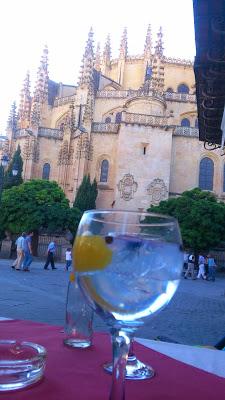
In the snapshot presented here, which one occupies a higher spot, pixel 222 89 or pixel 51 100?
pixel 51 100

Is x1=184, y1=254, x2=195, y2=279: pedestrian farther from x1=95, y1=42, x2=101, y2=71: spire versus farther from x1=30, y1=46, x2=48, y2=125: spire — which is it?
x1=95, y1=42, x2=101, y2=71: spire

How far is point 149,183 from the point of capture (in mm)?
33719

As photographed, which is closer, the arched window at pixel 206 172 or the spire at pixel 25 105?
the arched window at pixel 206 172

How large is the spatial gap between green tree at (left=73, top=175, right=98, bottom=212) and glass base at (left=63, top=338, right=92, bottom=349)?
3085cm

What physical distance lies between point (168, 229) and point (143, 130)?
33667 mm

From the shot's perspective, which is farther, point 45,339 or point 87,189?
point 87,189

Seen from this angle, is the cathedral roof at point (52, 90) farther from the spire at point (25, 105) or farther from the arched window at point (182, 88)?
the arched window at point (182, 88)

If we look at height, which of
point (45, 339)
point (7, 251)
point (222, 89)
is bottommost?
point (7, 251)

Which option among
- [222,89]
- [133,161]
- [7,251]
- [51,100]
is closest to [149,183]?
[133,161]

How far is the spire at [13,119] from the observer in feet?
136

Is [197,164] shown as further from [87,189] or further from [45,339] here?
[45,339]

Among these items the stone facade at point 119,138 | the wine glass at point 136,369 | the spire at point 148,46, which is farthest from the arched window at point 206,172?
the wine glass at point 136,369

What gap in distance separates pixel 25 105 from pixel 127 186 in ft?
60.2

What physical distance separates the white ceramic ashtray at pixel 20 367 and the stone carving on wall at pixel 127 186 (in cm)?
3265
